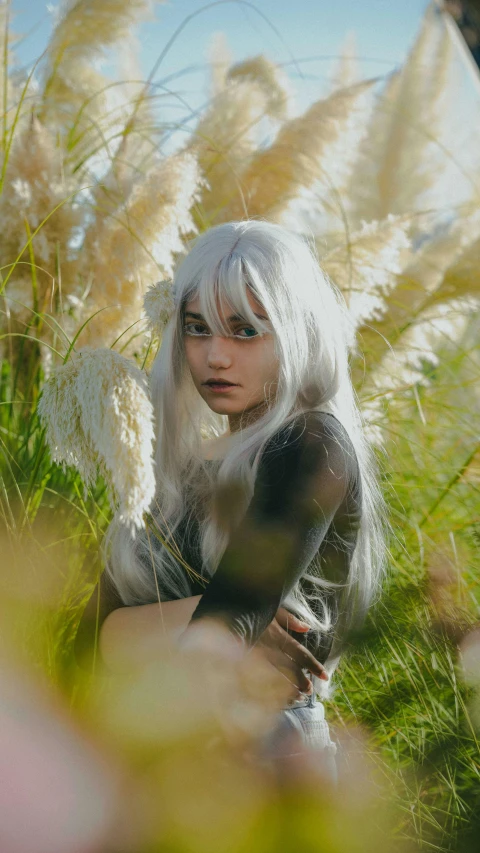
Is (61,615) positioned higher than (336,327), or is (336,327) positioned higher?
(336,327)

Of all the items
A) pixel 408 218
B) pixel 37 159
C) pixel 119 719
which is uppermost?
pixel 37 159

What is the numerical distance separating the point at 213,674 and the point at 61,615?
37cm

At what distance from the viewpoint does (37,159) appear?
4.37 feet

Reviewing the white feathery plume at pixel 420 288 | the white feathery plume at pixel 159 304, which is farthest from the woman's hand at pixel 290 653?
the white feathery plume at pixel 420 288

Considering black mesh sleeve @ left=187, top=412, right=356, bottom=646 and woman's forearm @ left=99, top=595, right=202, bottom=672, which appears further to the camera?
woman's forearm @ left=99, top=595, right=202, bottom=672

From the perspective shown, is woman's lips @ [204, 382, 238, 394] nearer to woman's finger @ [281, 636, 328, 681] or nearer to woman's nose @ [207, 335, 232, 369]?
woman's nose @ [207, 335, 232, 369]

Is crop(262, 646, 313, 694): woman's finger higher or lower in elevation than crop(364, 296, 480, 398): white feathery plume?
lower

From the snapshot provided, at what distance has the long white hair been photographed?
92 cm

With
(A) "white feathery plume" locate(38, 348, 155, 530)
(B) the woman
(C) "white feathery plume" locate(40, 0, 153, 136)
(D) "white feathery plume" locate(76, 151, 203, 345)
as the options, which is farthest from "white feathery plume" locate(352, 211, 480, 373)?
(A) "white feathery plume" locate(38, 348, 155, 530)

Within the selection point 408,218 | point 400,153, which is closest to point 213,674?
point 408,218

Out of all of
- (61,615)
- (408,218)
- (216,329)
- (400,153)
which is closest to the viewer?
(216,329)

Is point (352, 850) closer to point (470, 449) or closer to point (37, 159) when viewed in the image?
point (470, 449)

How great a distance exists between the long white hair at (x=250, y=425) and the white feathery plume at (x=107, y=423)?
0.60 feet

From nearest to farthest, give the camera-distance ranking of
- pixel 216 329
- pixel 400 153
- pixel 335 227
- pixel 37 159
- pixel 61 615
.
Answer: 1. pixel 216 329
2. pixel 61 615
3. pixel 37 159
4. pixel 335 227
5. pixel 400 153
